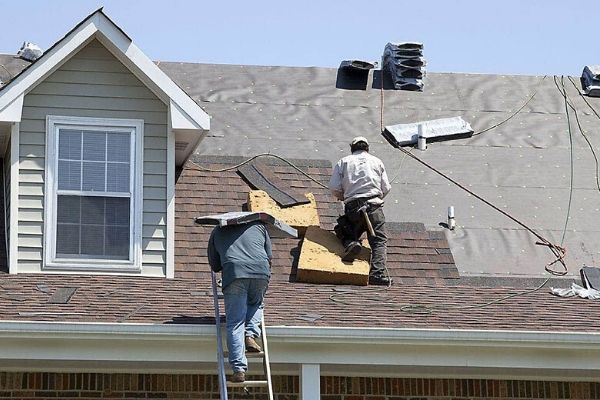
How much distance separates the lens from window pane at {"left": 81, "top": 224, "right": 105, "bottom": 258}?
1202 centimetres

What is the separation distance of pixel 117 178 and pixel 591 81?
23.4 ft

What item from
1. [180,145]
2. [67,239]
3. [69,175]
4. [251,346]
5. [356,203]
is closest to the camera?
[251,346]

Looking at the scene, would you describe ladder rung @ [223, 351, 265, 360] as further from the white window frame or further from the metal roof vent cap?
the metal roof vent cap

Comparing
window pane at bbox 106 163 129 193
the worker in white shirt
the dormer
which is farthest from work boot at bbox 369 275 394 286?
window pane at bbox 106 163 129 193

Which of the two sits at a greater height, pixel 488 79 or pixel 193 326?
pixel 488 79

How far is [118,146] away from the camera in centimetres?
1243

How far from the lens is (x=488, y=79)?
671 inches

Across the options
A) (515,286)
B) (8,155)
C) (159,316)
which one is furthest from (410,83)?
(159,316)

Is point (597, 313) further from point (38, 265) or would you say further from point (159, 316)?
point (38, 265)

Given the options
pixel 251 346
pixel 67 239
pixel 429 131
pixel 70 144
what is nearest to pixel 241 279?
pixel 251 346

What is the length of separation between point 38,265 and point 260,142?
13.0 feet

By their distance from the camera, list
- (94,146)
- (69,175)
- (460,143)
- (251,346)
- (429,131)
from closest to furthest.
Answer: (251,346) → (69,175) → (94,146) → (429,131) → (460,143)

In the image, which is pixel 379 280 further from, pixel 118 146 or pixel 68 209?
pixel 68 209

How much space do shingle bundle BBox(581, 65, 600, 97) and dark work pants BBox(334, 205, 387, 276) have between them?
5314 millimetres
